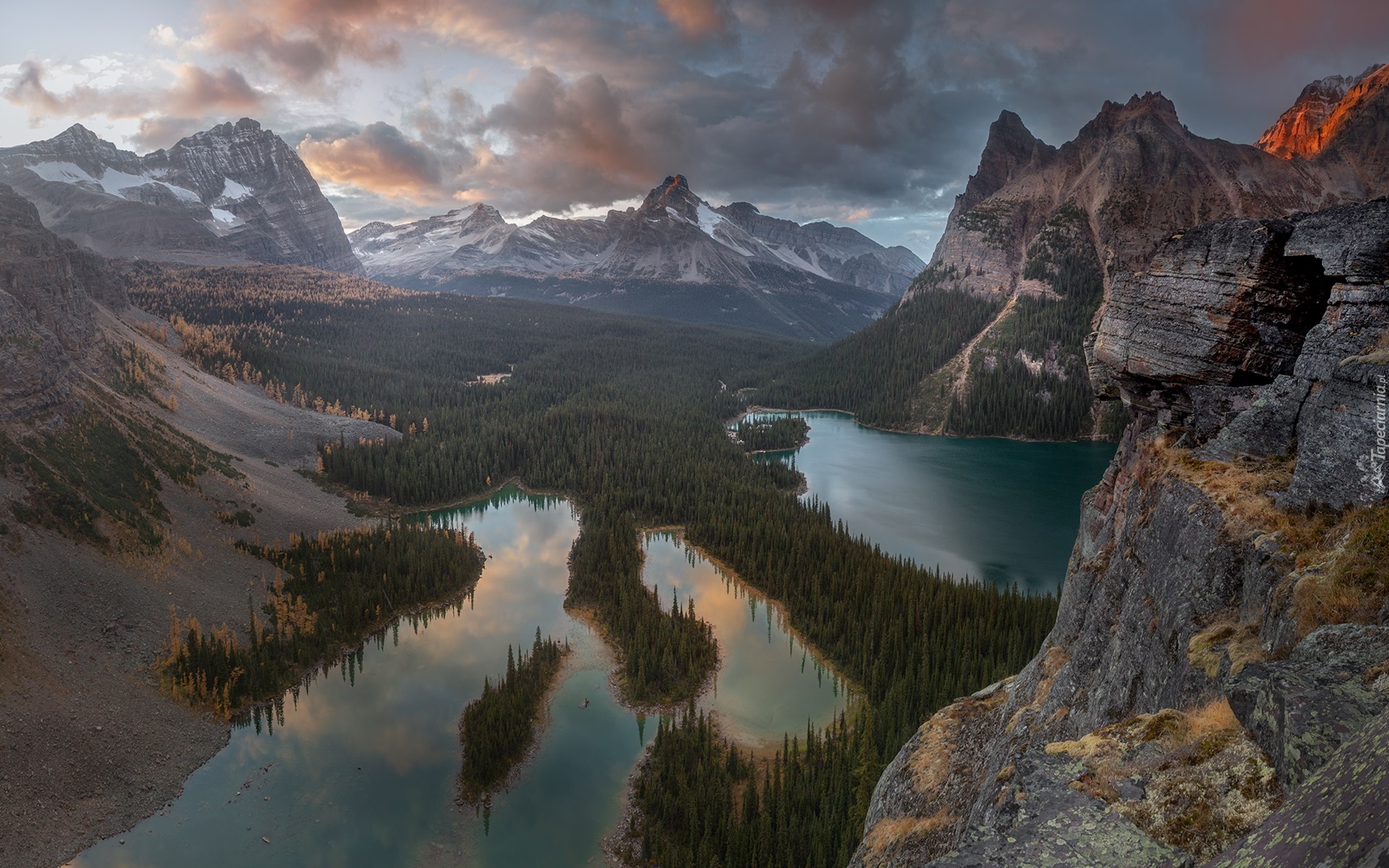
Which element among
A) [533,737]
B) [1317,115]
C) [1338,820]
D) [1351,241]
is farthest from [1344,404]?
[1317,115]

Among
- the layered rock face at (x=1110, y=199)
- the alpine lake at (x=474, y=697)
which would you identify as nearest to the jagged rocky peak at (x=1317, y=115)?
the layered rock face at (x=1110, y=199)

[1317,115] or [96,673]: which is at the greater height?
[1317,115]

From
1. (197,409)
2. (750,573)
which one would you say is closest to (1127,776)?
(750,573)

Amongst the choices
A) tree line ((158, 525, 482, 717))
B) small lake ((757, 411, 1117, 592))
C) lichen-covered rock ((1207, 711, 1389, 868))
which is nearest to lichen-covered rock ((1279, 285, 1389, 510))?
lichen-covered rock ((1207, 711, 1389, 868))

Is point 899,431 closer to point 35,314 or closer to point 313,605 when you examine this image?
point 313,605

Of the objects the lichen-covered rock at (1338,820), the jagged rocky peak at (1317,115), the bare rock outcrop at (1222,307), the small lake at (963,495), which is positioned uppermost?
the jagged rocky peak at (1317,115)

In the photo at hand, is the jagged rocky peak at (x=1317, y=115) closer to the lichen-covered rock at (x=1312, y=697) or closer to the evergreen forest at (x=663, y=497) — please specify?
the evergreen forest at (x=663, y=497)
